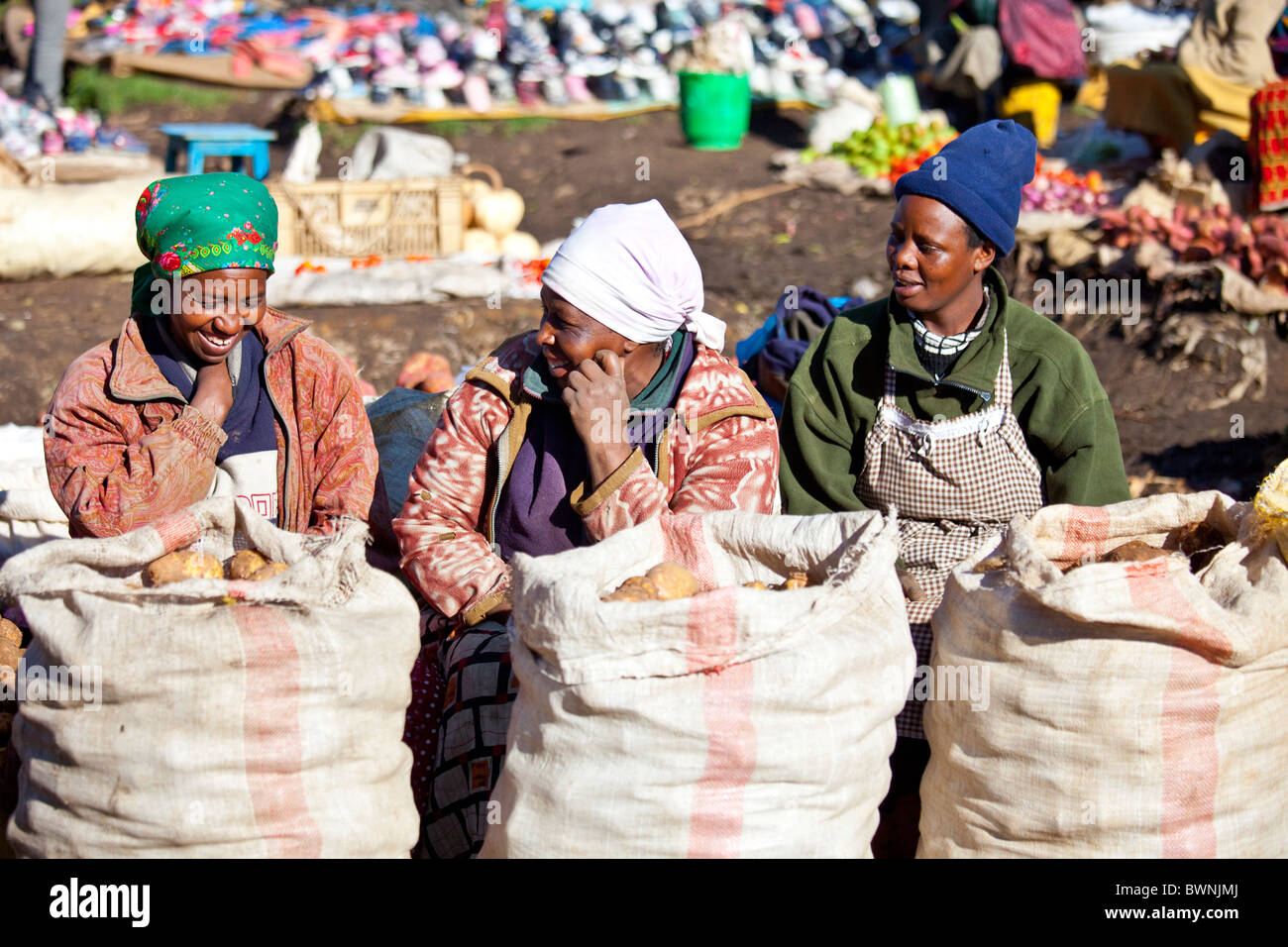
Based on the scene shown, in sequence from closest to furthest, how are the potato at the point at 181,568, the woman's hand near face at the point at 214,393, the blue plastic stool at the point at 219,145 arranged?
the potato at the point at 181,568, the woman's hand near face at the point at 214,393, the blue plastic stool at the point at 219,145

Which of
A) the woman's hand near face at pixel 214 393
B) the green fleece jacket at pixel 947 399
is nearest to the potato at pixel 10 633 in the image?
the woman's hand near face at pixel 214 393

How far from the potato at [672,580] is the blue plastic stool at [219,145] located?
23.0 feet

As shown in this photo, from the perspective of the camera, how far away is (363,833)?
6.25ft

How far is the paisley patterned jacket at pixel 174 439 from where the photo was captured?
2.56 m

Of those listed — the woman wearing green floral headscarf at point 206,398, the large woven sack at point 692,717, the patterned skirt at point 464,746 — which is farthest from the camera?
the woman wearing green floral headscarf at point 206,398

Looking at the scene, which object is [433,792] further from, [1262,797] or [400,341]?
[400,341]

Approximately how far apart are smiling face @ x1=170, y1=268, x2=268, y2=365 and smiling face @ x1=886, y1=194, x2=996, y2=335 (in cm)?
143

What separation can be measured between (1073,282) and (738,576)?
5.62 meters

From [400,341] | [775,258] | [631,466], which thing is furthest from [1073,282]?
[631,466]

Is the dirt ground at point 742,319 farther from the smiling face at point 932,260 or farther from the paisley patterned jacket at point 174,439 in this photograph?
the paisley patterned jacket at point 174,439

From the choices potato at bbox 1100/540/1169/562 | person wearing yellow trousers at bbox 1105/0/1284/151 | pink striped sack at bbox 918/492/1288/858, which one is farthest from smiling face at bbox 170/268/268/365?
person wearing yellow trousers at bbox 1105/0/1284/151

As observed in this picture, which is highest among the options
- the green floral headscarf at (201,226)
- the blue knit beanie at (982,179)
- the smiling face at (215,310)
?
the blue knit beanie at (982,179)

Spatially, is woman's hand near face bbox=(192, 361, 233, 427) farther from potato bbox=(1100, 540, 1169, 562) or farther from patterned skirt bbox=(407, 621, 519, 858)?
potato bbox=(1100, 540, 1169, 562)

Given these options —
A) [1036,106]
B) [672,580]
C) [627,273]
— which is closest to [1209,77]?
[1036,106]
